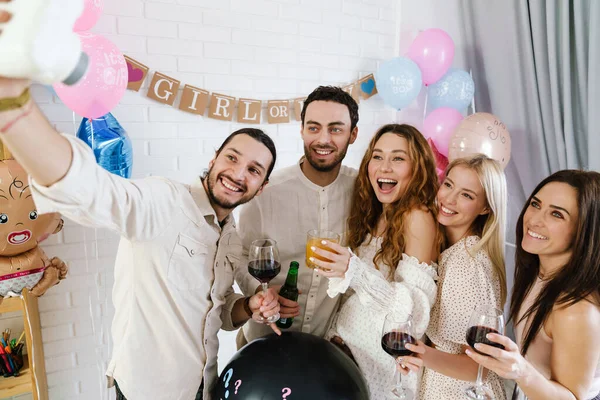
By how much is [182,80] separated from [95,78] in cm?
79

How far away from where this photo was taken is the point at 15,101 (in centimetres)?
63

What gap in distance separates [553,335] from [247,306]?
3.39 feet

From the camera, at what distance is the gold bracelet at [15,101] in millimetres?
619

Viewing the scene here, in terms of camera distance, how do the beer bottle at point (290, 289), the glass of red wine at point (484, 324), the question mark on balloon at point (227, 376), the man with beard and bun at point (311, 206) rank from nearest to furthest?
the glass of red wine at point (484, 324) → the question mark on balloon at point (227, 376) → the beer bottle at point (290, 289) → the man with beard and bun at point (311, 206)

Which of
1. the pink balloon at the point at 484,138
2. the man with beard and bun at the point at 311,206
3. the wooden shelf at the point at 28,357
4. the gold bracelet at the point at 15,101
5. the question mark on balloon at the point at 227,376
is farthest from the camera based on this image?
the pink balloon at the point at 484,138

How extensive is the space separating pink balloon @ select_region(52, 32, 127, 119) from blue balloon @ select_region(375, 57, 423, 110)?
5.64 feet

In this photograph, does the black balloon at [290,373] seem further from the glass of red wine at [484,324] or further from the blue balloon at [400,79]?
the blue balloon at [400,79]

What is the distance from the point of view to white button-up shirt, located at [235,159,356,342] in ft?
6.15

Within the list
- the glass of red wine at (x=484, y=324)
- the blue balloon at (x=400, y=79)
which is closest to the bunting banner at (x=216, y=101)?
the blue balloon at (x=400, y=79)

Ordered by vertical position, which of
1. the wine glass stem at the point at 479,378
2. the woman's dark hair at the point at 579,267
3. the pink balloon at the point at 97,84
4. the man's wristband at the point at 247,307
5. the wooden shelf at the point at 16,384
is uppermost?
the pink balloon at the point at 97,84

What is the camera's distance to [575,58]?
7.79 ft

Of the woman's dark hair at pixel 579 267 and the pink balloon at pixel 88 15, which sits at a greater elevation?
the pink balloon at pixel 88 15

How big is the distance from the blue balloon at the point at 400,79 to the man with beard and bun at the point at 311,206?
107cm

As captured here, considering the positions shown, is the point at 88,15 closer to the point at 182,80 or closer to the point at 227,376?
the point at 182,80
